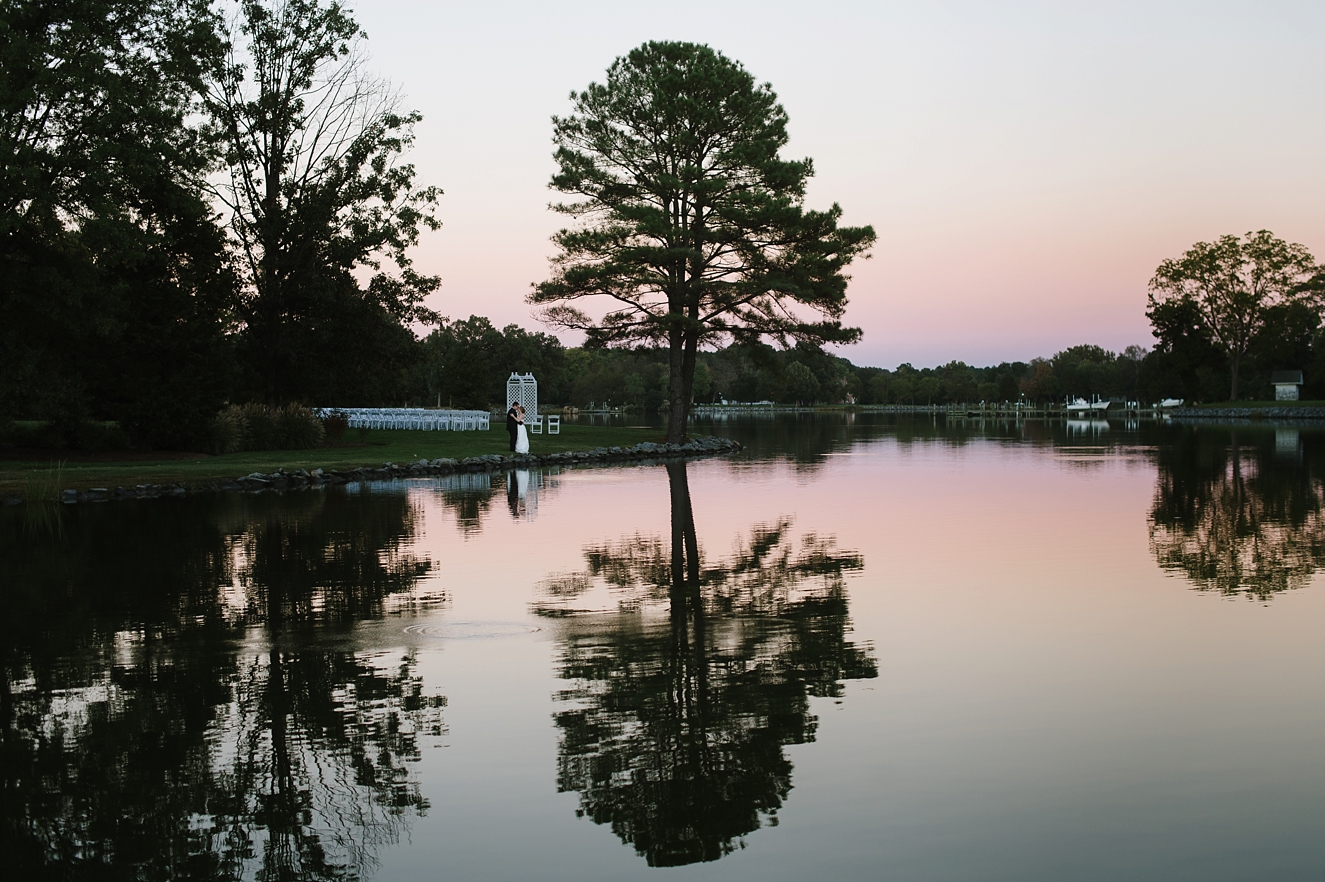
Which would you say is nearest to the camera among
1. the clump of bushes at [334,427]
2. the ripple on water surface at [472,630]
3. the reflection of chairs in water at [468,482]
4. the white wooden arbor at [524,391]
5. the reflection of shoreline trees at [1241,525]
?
the ripple on water surface at [472,630]

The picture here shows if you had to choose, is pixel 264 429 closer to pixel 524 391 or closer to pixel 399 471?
pixel 399 471

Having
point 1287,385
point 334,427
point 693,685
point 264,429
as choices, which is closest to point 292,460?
point 264,429

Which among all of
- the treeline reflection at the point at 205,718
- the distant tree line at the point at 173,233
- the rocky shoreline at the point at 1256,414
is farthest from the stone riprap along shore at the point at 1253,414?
the treeline reflection at the point at 205,718

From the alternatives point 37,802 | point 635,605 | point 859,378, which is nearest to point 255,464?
point 635,605

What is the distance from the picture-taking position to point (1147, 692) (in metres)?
6.93

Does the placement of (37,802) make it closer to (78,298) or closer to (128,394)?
(78,298)

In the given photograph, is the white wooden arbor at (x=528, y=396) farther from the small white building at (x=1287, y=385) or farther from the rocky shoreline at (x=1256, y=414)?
the small white building at (x=1287, y=385)

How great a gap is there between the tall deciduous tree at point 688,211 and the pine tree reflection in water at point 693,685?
2449 centimetres

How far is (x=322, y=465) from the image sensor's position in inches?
1038

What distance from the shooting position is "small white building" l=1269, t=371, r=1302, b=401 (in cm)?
9950

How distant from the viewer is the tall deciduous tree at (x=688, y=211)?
117 feet

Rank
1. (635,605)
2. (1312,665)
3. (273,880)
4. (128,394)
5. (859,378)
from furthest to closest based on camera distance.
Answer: (859,378), (128,394), (635,605), (1312,665), (273,880)

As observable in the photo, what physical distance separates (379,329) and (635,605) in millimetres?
29093

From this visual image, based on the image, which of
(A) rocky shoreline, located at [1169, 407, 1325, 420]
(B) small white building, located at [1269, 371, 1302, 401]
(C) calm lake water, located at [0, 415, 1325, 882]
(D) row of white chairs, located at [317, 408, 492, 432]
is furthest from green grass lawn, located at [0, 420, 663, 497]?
(B) small white building, located at [1269, 371, 1302, 401]
